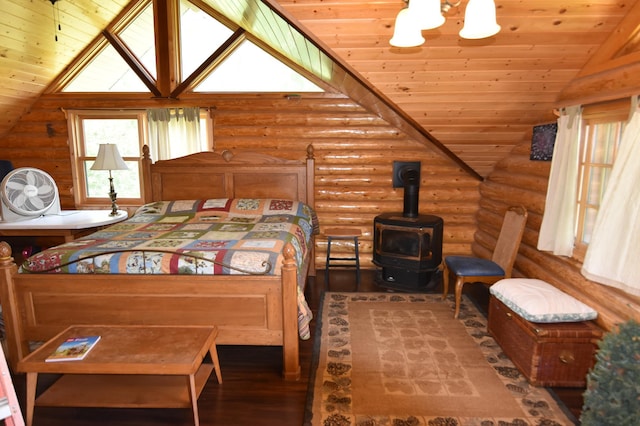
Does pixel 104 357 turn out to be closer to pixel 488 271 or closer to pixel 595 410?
pixel 595 410

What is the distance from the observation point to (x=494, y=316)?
10.9ft

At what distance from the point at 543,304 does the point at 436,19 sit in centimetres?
207

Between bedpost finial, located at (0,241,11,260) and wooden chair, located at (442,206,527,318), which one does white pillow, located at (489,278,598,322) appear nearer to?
wooden chair, located at (442,206,527,318)

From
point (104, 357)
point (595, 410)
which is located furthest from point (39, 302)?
point (595, 410)

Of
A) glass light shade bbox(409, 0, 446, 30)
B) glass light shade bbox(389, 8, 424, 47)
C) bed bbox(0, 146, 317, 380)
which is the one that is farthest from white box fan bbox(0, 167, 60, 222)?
glass light shade bbox(409, 0, 446, 30)

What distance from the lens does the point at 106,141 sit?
5512 millimetres

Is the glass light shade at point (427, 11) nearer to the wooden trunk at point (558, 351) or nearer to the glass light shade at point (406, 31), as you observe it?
the glass light shade at point (406, 31)

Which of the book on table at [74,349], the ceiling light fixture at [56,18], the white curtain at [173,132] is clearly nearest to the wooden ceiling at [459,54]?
the ceiling light fixture at [56,18]

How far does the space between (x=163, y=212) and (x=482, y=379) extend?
Result: 3613 millimetres

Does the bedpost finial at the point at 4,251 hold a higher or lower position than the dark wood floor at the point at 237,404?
higher

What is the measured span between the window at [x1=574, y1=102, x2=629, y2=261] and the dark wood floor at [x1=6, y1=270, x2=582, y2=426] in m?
1.23

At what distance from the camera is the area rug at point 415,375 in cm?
246

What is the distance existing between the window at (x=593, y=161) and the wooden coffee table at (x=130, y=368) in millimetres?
2834

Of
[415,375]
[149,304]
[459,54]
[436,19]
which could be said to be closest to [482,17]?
[436,19]
